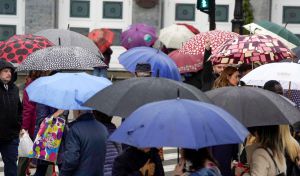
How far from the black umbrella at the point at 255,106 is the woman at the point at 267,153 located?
0.09 meters

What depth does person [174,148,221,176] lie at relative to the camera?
644cm

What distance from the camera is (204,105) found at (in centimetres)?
663

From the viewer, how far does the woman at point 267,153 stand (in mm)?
7199

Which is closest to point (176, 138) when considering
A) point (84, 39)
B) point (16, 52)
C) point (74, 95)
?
point (74, 95)

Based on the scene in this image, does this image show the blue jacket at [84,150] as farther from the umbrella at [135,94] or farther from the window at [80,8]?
the window at [80,8]

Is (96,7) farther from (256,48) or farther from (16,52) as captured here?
(256,48)

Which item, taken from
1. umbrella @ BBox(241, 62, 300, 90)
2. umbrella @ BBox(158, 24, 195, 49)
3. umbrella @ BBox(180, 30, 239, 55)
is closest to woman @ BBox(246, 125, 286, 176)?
umbrella @ BBox(241, 62, 300, 90)

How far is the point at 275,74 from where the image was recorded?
998 cm

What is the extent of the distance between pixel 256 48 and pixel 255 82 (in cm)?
107

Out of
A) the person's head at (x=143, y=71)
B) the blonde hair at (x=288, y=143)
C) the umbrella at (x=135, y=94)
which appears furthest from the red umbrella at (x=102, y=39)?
the blonde hair at (x=288, y=143)

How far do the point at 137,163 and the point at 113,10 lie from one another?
59.9ft

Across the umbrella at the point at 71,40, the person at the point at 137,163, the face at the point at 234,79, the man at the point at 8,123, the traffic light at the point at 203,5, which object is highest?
the traffic light at the point at 203,5

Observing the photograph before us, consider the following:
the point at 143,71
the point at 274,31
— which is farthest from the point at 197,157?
the point at 274,31

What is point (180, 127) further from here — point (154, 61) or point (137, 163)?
point (154, 61)
